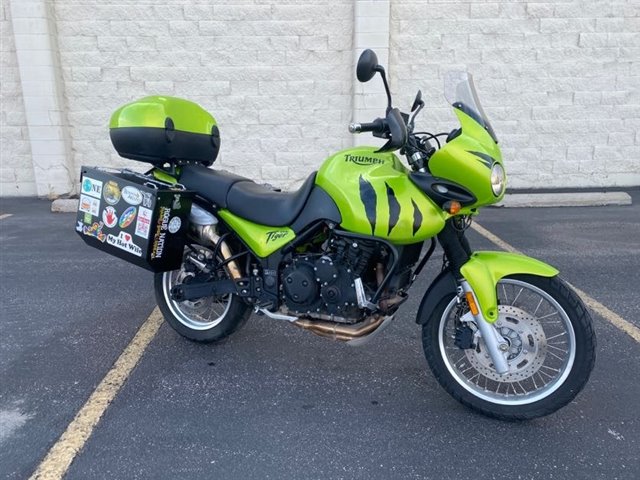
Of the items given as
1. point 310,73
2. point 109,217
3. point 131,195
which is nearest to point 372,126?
point 131,195

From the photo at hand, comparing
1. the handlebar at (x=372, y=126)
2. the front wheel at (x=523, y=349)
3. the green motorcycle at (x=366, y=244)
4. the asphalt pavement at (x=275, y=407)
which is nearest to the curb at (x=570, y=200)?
the asphalt pavement at (x=275, y=407)

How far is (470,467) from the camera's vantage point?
242 centimetres

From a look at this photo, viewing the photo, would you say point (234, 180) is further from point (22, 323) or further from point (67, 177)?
point (67, 177)

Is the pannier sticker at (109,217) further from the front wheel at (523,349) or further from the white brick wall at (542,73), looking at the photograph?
the white brick wall at (542,73)

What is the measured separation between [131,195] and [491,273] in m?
1.98

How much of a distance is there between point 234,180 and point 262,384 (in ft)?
3.93

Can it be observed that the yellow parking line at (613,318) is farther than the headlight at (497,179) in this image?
Yes

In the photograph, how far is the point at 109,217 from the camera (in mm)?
3217

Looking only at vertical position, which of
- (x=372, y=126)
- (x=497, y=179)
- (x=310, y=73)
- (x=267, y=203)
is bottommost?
(x=267, y=203)

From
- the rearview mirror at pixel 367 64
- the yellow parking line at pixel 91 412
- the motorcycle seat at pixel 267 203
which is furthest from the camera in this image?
the motorcycle seat at pixel 267 203

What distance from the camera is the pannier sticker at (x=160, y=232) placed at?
3.06 metres

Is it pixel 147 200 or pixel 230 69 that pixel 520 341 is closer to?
pixel 147 200

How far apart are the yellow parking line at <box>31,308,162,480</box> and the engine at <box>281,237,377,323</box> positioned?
111 centimetres

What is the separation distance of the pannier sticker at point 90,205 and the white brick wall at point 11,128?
561 cm
